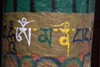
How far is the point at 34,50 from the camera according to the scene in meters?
1.15

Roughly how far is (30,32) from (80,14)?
32 centimetres

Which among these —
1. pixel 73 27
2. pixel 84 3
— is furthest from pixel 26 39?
pixel 84 3

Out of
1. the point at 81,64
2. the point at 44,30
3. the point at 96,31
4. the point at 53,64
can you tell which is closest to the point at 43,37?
the point at 44,30

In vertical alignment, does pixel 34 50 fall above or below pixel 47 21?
below

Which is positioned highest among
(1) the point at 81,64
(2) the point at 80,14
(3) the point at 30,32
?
(2) the point at 80,14

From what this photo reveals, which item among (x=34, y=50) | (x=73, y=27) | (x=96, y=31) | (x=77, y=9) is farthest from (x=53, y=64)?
(x=96, y=31)

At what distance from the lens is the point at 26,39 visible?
1148 mm

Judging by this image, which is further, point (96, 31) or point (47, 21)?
point (96, 31)

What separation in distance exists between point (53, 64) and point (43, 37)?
17 centimetres

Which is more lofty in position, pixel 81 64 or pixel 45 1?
pixel 45 1

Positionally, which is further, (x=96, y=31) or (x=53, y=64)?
(x=96, y=31)

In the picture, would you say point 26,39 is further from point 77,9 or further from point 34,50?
point 77,9

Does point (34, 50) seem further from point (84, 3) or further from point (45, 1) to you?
point (84, 3)

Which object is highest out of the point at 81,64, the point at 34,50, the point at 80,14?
the point at 80,14
